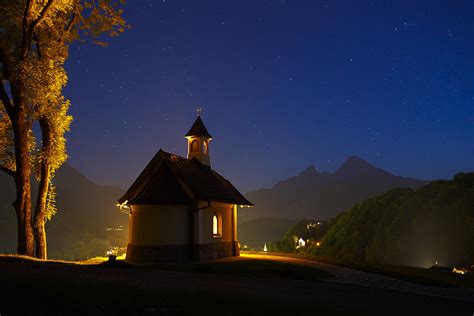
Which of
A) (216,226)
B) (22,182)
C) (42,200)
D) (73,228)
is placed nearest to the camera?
(22,182)

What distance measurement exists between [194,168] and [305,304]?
20.2 m

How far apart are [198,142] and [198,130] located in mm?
973

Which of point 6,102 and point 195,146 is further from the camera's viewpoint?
point 195,146

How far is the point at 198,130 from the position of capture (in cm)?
3203

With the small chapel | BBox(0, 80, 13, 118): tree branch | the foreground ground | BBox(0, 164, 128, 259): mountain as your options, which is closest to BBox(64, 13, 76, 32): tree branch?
BBox(0, 80, 13, 118): tree branch

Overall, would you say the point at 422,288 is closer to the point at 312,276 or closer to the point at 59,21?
the point at 312,276

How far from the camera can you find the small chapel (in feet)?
80.8

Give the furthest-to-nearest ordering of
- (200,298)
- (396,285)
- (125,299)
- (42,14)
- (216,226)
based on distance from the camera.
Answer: (216,226), (42,14), (396,285), (200,298), (125,299)

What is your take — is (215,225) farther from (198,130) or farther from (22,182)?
(22,182)

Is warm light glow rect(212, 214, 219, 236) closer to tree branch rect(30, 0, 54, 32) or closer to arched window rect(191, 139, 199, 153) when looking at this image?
arched window rect(191, 139, 199, 153)

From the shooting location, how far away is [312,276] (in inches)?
753

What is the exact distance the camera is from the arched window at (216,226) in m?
28.0

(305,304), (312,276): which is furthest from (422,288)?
(305,304)

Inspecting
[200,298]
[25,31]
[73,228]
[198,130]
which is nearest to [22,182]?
[25,31]
